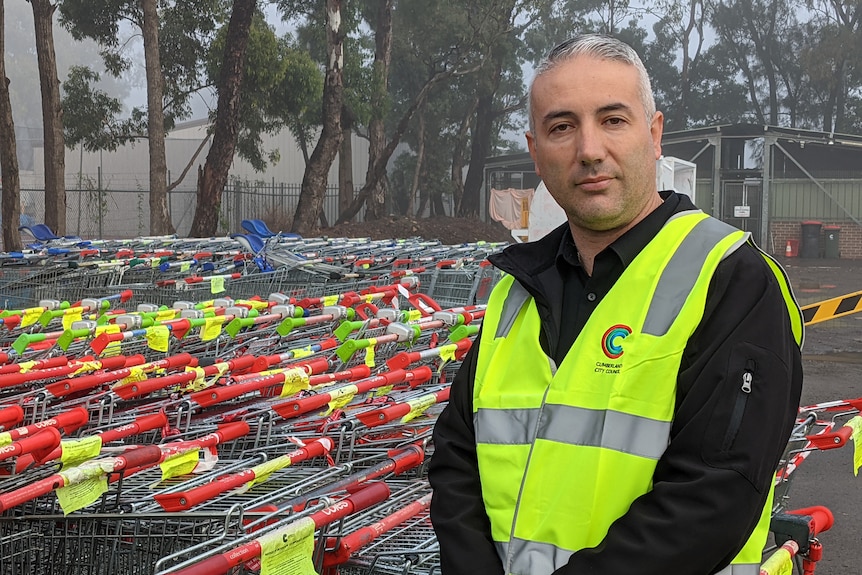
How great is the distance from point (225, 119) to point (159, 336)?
13.4m

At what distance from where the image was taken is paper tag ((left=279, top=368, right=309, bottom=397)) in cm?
364

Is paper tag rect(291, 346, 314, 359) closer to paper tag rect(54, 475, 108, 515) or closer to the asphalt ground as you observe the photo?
paper tag rect(54, 475, 108, 515)

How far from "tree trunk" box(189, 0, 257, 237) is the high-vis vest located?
Answer: 1566 cm

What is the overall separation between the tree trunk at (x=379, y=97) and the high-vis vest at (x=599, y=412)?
24.6m

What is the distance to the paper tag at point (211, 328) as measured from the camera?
15.3 feet

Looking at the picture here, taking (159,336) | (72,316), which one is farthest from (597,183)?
(72,316)

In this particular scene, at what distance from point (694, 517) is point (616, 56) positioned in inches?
36.3

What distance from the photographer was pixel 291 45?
1078 inches

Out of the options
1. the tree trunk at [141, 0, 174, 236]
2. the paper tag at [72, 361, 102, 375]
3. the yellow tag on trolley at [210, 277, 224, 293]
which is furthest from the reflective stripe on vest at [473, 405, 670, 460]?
the tree trunk at [141, 0, 174, 236]

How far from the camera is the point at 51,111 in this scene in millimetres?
17109

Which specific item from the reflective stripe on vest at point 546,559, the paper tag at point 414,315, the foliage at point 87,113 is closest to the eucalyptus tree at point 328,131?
the foliage at point 87,113

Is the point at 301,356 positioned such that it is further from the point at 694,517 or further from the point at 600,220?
the point at 694,517

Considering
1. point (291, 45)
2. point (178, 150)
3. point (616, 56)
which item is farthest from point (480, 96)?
point (616, 56)

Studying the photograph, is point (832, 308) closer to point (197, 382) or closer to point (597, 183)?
point (197, 382)
